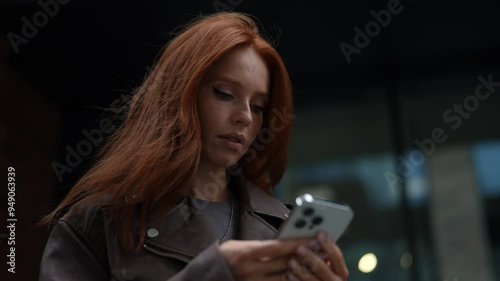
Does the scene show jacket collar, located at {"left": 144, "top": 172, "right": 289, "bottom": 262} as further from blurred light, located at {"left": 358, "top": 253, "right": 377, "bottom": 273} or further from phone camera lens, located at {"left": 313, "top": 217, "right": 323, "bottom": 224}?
blurred light, located at {"left": 358, "top": 253, "right": 377, "bottom": 273}

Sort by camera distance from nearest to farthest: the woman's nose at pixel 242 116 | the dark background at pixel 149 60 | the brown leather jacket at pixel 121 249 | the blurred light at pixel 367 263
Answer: the brown leather jacket at pixel 121 249, the woman's nose at pixel 242 116, the dark background at pixel 149 60, the blurred light at pixel 367 263

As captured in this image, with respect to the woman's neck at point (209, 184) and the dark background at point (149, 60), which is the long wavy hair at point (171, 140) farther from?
the dark background at point (149, 60)

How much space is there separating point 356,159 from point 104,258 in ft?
6.73

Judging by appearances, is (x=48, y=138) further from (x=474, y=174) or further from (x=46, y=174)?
(x=474, y=174)

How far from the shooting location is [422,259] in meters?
3.27

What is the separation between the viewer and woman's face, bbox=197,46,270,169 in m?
1.65

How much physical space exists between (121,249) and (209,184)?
0.28 m

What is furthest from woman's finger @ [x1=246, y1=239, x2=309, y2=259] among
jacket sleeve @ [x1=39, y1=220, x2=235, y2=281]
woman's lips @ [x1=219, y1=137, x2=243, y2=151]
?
woman's lips @ [x1=219, y1=137, x2=243, y2=151]

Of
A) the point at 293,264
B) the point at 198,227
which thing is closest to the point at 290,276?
the point at 293,264

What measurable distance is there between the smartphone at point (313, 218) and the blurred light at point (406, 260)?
→ 2.06 m

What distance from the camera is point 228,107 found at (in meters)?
1.65

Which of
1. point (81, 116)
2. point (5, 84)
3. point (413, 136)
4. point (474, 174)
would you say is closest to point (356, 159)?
point (413, 136)

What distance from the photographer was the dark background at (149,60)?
3104 mm

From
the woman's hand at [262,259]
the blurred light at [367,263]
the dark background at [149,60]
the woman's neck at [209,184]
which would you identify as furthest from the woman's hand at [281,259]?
the blurred light at [367,263]
